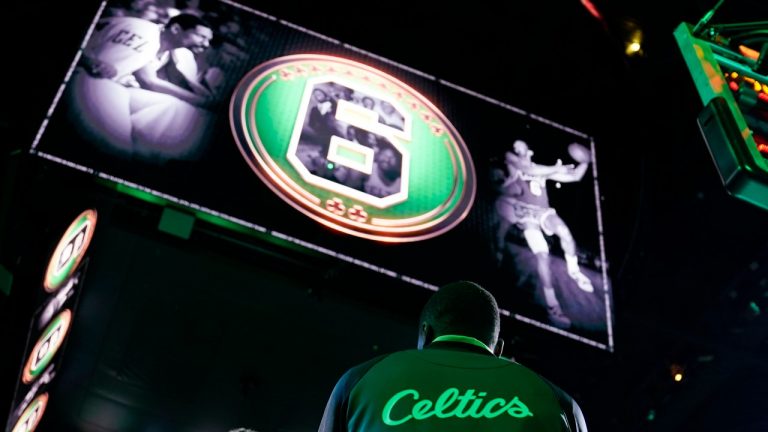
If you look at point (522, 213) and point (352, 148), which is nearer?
point (352, 148)

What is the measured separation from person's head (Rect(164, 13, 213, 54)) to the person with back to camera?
3.15 m

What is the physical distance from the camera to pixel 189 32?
4.55 m

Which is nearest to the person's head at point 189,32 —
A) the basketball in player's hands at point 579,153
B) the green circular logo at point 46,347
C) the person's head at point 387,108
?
the person's head at point 387,108

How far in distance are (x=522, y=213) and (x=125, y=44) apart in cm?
274

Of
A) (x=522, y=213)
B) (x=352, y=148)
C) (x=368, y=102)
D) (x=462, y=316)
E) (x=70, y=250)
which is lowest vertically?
(x=462, y=316)

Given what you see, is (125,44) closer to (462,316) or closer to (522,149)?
(522,149)

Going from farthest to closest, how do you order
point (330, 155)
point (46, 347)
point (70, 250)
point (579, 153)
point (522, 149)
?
1. point (579, 153)
2. point (522, 149)
3. point (330, 155)
4. point (46, 347)
5. point (70, 250)

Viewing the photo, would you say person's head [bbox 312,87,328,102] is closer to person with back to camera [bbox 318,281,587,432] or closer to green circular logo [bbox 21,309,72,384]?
green circular logo [bbox 21,309,72,384]

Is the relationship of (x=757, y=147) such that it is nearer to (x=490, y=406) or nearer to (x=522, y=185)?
(x=522, y=185)

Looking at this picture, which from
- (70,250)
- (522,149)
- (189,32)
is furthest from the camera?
(522,149)

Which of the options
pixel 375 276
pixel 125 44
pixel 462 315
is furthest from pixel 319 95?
pixel 462 315

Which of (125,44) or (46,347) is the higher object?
(125,44)

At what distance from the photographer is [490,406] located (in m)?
1.80

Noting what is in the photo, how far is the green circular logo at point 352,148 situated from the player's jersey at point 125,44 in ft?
1.97
